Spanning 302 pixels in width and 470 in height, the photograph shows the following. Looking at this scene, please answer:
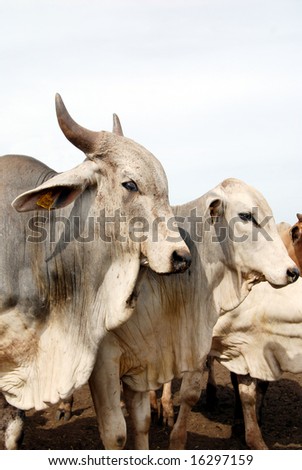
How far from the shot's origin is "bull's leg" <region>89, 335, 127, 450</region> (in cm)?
449

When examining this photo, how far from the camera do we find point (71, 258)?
4.13 m

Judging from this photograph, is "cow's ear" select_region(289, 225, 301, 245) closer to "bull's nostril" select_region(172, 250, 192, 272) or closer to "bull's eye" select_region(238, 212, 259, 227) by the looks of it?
"bull's eye" select_region(238, 212, 259, 227)

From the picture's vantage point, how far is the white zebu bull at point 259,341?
575 cm

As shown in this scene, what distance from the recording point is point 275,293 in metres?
5.90

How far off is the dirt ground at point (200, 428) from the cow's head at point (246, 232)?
1.72m

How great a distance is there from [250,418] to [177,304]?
1.43m

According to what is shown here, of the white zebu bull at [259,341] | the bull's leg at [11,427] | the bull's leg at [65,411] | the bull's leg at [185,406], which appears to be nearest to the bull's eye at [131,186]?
the bull's leg at [11,427]

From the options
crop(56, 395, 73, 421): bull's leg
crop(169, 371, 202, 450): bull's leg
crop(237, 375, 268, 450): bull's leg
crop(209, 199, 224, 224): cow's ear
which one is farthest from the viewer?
crop(56, 395, 73, 421): bull's leg

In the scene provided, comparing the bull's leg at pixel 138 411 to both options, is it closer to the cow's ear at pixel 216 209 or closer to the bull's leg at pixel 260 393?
the cow's ear at pixel 216 209

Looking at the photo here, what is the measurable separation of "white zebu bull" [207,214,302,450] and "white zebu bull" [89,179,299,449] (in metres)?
0.81

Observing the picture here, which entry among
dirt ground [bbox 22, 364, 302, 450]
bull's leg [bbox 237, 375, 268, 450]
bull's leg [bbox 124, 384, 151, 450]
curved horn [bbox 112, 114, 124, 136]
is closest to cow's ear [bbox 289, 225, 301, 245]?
dirt ground [bbox 22, 364, 302, 450]
